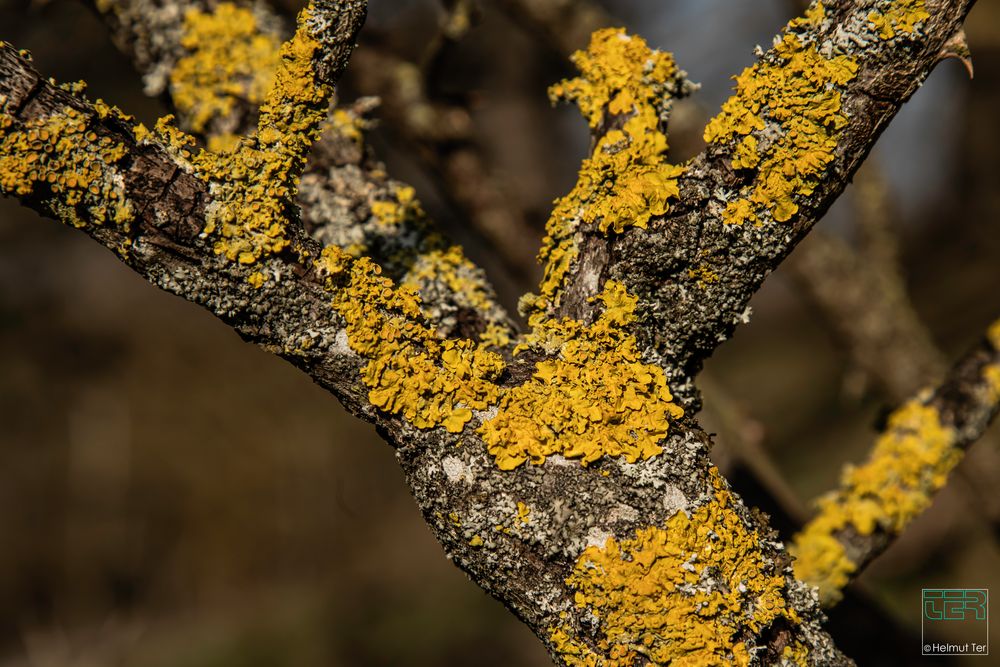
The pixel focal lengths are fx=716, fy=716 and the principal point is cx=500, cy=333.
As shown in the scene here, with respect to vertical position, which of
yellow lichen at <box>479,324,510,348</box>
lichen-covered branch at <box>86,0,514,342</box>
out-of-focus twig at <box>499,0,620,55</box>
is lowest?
yellow lichen at <box>479,324,510,348</box>

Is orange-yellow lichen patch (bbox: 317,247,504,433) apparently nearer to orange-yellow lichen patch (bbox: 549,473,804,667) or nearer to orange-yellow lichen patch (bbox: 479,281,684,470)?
orange-yellow lichen patch (bbox: 479,281,684,470)

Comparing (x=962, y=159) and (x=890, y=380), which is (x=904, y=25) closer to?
(x=890, y=380)

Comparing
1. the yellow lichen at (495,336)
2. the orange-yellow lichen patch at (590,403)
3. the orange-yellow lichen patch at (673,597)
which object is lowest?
the orange-yellow lichen patch at (673,597)

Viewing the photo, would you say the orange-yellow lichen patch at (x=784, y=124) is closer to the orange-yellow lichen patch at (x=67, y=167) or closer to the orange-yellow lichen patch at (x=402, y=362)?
the orange-yellow lichen patch at (x=402, y=362)

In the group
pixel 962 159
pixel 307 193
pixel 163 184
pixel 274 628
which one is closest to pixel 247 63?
pixel 307 193

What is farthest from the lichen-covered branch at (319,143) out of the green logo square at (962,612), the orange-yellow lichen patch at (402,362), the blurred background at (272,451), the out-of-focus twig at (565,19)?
the green logo square at (962,612)

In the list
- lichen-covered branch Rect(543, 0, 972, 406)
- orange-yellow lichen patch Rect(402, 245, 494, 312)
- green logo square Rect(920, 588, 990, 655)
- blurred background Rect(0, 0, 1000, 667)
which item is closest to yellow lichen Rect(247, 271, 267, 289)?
orange-yellow lichen patch Rect(402, 245, 494, 312)

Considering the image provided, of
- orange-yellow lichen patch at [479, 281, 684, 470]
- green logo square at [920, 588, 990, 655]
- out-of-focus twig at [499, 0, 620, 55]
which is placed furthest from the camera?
green logo square at [920, 588, 990, 655]
